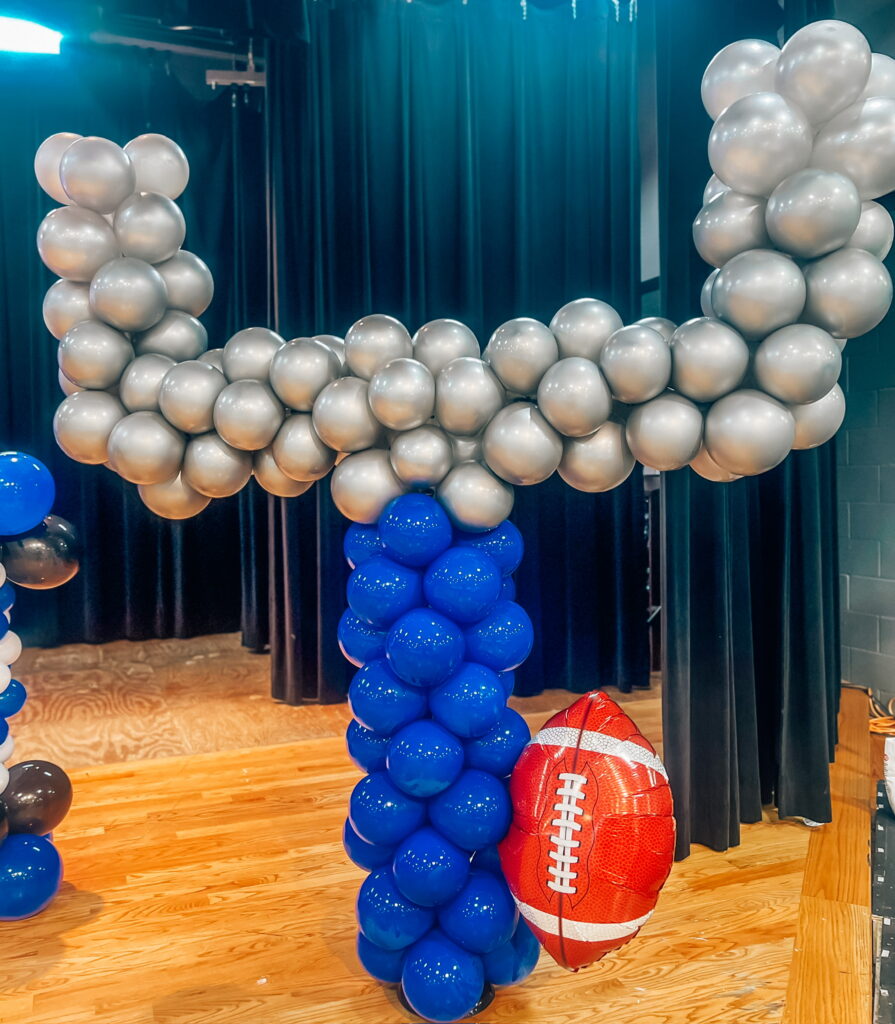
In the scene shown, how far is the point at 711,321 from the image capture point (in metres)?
1.38

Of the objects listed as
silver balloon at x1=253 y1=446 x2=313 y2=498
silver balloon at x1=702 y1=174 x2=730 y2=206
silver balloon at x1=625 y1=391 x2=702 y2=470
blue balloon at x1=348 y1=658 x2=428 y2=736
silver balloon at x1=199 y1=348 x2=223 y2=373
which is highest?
silver balloon at x1=702 y1=174 x2=730 y2=206

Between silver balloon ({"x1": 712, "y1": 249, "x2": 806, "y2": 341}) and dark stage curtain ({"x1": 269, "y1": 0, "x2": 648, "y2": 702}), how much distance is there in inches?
87.1

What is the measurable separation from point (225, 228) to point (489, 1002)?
13.3 feet

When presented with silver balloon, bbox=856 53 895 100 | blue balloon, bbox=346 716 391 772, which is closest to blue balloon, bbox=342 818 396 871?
blue balloon, bbox=346 716 391 772

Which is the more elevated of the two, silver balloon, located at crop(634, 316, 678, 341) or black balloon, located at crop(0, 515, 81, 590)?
silver balloon, located at crop(634, 316, 678, 341)

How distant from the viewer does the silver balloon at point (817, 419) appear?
1489 mm

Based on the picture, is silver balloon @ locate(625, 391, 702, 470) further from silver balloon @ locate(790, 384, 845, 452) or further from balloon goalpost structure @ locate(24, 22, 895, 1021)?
silver balloon @ locate(790, 384, 845, 452)

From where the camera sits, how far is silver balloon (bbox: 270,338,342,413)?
1.52 m

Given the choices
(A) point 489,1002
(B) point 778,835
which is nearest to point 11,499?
(A) point 489,1002

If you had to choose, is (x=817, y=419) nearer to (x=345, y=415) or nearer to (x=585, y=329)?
(x=585, y=329)

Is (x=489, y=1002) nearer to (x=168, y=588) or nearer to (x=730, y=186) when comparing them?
(x=730, y=186)

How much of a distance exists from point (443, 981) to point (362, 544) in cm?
80

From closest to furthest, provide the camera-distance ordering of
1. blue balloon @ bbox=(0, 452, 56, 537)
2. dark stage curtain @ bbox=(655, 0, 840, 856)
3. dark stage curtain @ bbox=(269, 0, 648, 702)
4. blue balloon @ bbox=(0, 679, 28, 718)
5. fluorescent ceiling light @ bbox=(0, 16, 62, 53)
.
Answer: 1. blue balloon @ bbox=(0, 452, 56, 537)
2. blue balloon @ bbox=(0, 679, 28, 718)
3. dark stage curtain @ bbox=(655, 0, 840, 856)
4. dark stage curtain @ bbox=(269, 0, 648, 702)
5. fluorescent ceiling light @ bbox=(0, 16, 62, 53)

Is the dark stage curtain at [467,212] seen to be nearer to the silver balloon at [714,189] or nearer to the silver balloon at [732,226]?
the silver balloon at [714,189]
